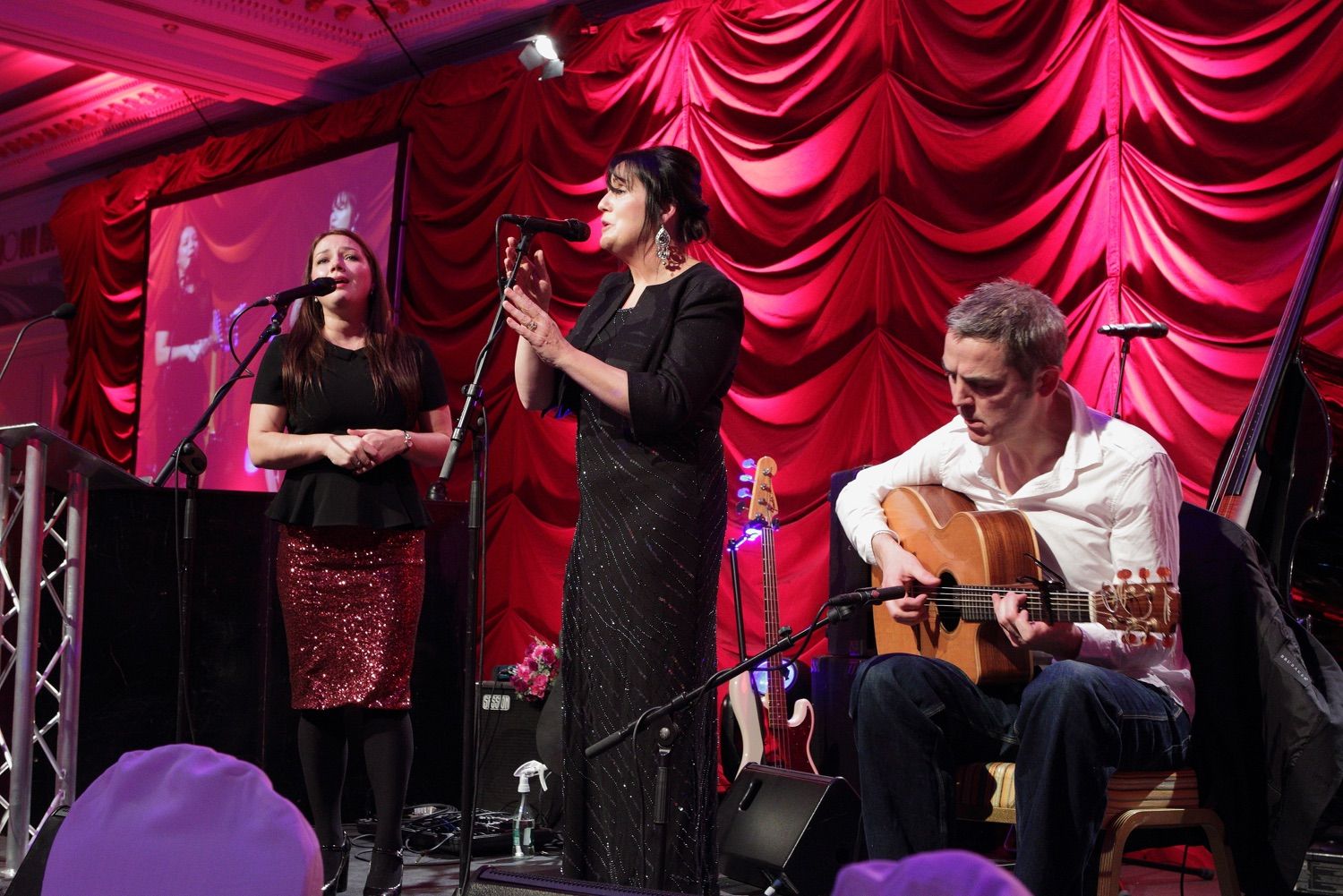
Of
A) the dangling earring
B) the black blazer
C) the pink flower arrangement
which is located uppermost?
the dangling earring

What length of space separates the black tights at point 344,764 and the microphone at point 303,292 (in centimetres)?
107

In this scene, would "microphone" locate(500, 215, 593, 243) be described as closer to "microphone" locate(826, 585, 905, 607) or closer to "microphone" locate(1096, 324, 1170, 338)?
"microphone" locate(826, 585, 905, 607)

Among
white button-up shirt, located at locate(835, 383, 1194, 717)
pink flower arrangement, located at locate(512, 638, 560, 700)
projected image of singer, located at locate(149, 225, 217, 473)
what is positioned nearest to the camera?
white button-up shirt, located at locate(835, 383, 1194, 717)

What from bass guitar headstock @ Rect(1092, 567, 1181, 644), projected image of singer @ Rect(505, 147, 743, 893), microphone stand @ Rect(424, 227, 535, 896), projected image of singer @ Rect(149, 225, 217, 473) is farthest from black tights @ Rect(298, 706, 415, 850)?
projected image of singer @ Rect(149, 225, 217, 473)

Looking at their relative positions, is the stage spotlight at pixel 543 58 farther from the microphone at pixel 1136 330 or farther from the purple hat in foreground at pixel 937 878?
the purple hat in foreground at pixel 937 878

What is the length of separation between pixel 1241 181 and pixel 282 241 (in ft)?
20.4

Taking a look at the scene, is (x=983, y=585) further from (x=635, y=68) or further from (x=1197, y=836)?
(x=635, y=68)

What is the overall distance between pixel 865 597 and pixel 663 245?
778 mm

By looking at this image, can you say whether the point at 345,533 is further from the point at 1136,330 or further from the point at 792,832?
the point at 1136,330

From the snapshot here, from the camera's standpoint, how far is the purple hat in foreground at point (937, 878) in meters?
0.64

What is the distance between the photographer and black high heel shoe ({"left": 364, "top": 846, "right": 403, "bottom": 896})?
3.26 m

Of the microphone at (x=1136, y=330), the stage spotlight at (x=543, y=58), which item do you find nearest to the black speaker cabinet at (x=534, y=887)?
the microphone at (x=1136, y=330)

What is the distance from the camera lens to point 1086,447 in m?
2.50

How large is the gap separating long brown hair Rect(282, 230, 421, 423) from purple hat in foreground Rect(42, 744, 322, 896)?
2.64 metres
